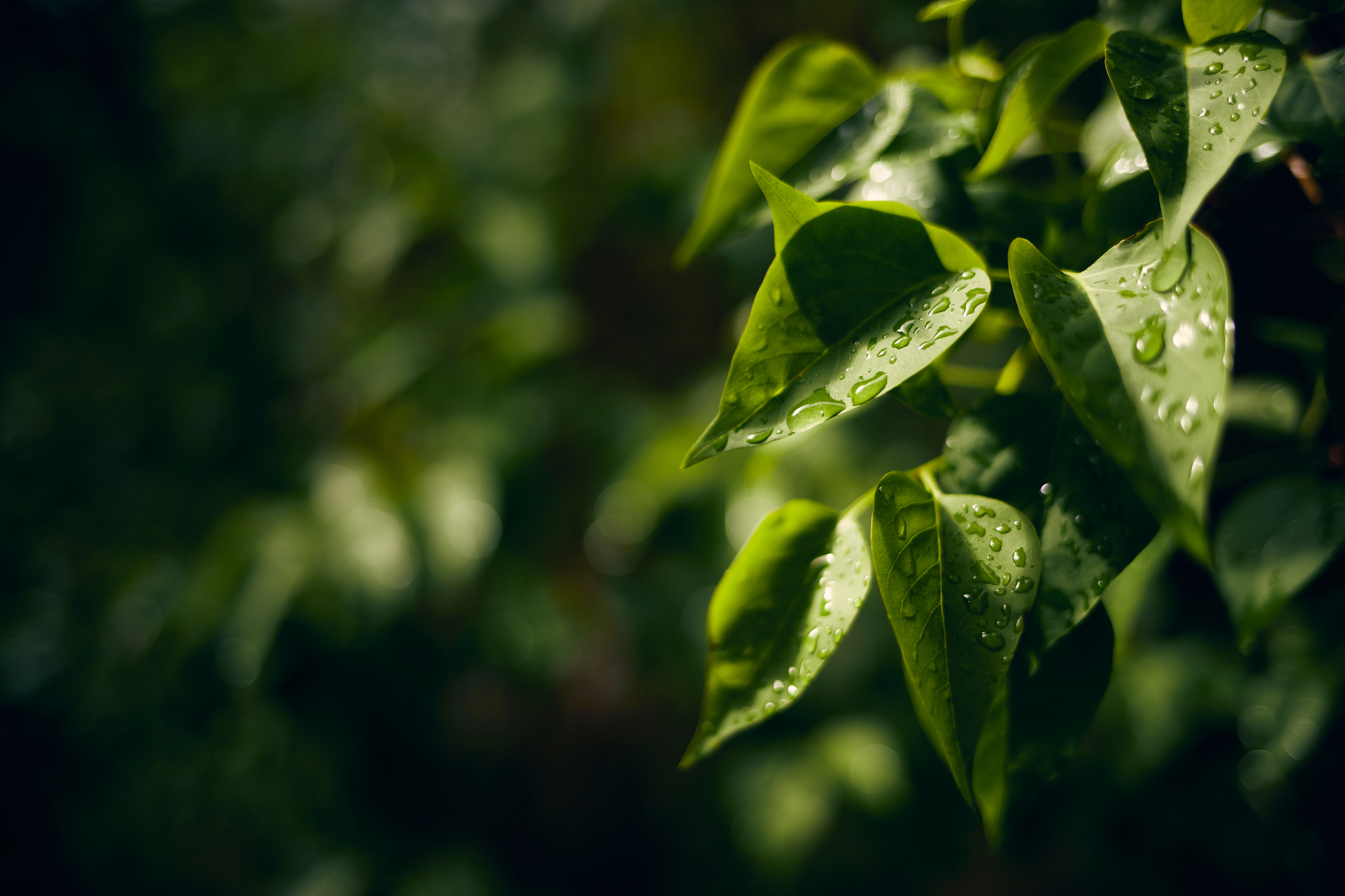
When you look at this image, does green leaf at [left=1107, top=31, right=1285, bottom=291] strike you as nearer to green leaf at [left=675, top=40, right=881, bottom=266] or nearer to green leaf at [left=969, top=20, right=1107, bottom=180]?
green leaf at [left=969, top=20, right=1107, bottom=180]

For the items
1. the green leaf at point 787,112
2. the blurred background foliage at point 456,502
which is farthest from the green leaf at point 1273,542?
the green leaf at point 787,112

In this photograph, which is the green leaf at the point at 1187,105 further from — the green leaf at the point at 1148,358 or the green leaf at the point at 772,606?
the green leaf at the point at 772,606

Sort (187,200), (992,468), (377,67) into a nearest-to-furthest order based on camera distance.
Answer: (992,468) → (187,200) → (377,67)

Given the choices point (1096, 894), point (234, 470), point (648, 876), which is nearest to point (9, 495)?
point (234, 470)

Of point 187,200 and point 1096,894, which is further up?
point 187,200

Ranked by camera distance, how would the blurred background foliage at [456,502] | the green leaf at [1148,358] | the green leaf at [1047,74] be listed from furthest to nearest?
the blurred background foliage at [456,502] → the green leaf at [1047,74] → the green leaf at [1148,358]

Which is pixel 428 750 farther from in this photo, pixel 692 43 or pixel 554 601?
pixel 692 43

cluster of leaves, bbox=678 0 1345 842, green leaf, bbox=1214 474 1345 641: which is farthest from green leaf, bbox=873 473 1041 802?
green leaf, bbox=1214 474 1345 641
